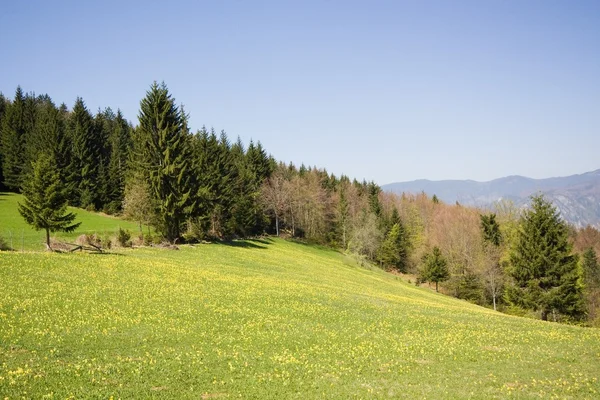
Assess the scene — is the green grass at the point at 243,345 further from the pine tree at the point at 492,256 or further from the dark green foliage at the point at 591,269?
the dark green foliage at the point at 591,269

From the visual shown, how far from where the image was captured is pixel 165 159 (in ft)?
172

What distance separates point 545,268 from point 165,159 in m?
46.6

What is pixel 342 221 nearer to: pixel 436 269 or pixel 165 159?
pixel 436 269

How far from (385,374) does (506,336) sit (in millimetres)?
11495

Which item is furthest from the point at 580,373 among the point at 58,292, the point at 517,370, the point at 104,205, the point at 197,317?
the point at 104,205

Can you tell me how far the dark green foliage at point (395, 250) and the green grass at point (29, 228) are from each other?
2279 inches

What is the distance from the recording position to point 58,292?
77.4 ft

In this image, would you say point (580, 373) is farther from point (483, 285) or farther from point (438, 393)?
point (483, 285)

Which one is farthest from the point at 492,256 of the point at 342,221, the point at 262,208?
the point at 262,208

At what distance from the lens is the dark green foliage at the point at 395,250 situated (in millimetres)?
99750

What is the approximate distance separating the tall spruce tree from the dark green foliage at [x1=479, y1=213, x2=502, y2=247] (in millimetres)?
60958

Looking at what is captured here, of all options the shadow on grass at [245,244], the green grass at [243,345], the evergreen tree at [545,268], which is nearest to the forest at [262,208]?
the evergreen tree at [545,268]

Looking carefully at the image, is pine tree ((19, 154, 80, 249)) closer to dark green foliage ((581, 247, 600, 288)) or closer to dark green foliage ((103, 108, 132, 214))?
dark green foliage ((103, 108, 132, 214))

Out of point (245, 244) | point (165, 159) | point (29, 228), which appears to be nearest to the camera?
point (165, 159)
